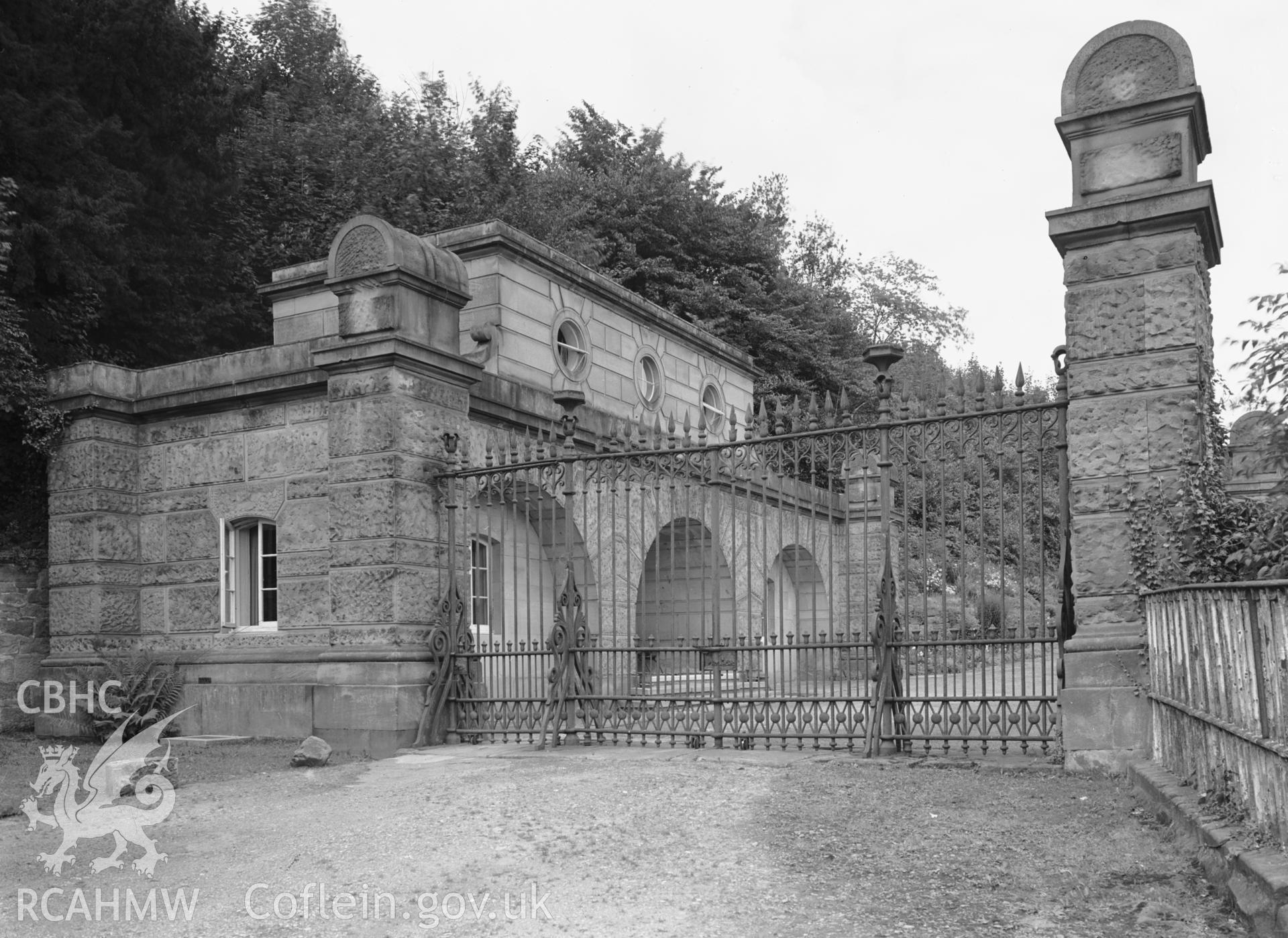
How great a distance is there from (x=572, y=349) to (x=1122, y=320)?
31.6 ft

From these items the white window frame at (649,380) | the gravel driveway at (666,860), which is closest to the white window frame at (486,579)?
the gravel driveway at (666,860)

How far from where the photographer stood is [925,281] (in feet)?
146

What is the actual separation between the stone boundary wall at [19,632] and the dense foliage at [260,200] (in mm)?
357

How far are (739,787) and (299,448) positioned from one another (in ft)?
18.3

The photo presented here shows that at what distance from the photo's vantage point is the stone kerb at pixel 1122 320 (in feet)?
24.7

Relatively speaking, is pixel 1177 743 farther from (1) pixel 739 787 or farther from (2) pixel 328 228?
(2) pixel 328 228

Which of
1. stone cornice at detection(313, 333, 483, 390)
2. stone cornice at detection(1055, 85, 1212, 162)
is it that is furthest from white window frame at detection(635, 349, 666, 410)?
stone cornice at detection(1055, 85, 1212, 162)

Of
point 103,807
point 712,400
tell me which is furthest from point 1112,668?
point 712,400

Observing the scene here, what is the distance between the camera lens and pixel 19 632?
39.9 ft

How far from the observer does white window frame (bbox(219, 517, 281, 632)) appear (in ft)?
37.2

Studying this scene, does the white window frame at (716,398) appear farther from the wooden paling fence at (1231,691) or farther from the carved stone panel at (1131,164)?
the wooden paling fence at (1231,691)

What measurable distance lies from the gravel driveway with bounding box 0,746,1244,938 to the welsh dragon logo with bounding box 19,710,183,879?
0.11 metres

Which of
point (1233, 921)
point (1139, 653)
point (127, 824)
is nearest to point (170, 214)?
point (127, 824)

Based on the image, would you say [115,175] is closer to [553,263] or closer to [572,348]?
[553,263]
